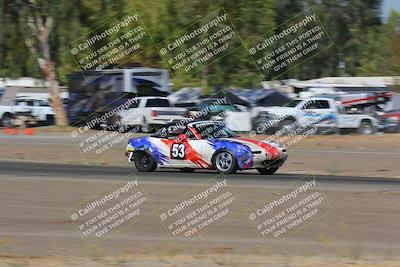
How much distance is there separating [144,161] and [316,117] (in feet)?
58.6

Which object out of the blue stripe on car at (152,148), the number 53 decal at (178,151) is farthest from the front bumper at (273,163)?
the blue stripe on car at (152,148)

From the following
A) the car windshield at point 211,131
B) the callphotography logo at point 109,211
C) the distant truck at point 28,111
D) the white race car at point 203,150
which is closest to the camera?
the callphotography logo at point 109,211

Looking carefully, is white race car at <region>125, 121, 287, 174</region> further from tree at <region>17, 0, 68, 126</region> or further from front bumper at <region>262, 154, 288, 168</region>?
tree at <region>17, 0, 68, 126</region>

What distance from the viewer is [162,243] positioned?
38.1 ft

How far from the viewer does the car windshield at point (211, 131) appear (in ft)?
66.9

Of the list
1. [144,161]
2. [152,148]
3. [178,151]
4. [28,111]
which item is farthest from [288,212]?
[28,111]

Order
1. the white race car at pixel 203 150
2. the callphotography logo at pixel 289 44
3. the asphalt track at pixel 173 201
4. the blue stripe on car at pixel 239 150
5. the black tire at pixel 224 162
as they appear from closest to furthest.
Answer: the asphalt track at pixel 173 201
the blue stripe on car at pixel 239 150
the white race car at pixel 203 150
the black tire at pixel 224 162
the callphotography logo at pixel 289 44

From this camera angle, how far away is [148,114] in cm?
4003

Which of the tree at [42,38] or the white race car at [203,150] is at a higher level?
the tree at [42,38]

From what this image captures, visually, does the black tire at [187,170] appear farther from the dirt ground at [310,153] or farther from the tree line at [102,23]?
the tree line at [102,23]

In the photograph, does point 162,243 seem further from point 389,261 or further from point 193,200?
point 193,200

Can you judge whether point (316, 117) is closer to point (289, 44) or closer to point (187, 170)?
point (289, 44)

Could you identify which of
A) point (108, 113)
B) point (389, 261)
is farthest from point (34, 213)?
point (108, 113)

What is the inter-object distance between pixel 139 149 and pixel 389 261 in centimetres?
1205
